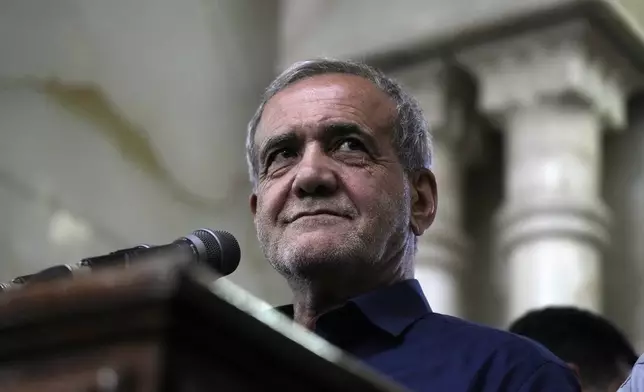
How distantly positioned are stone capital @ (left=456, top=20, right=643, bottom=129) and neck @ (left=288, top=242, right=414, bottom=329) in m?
1.52

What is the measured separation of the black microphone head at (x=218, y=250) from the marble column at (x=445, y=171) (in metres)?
1.79

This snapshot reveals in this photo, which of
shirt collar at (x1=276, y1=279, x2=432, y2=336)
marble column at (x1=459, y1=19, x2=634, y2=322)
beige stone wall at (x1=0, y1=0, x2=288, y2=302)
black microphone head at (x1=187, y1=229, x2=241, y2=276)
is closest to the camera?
black microphone head at (x1=187, y1=229, x2=241, y2=276)

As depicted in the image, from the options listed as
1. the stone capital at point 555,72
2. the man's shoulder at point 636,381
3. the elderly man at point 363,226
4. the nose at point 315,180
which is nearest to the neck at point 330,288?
the elderly man at point 363,226

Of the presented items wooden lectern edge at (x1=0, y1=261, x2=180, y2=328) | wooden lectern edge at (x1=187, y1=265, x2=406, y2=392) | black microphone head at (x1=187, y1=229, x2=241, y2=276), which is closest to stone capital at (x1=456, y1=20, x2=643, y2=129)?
black microphone head at (x1=187, y1=229, x2=241, y2=276)

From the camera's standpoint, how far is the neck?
154 centimetres

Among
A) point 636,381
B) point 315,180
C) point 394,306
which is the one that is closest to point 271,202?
point 315,180

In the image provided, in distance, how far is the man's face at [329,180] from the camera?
5.04ft

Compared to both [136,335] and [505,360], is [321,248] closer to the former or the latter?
[505,360]

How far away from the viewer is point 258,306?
0.71 m

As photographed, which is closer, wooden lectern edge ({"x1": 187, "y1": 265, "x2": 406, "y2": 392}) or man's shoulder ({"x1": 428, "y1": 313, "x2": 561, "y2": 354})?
wooden lectern edge ({"x1": 187, "y1": 265, "x2": 406, "y2": 392})

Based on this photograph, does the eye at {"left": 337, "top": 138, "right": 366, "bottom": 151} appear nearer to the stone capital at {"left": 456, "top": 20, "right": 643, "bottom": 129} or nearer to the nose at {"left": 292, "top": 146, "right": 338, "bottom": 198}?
the nose at {"left": 292, "top": 146, "right": 338, "bottom": 198}

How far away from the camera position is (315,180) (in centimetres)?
156

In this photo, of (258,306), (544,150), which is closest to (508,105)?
(544,150)

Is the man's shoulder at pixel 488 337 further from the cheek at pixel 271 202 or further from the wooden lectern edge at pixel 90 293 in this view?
the wooden lectern edge at pixel 90 293
